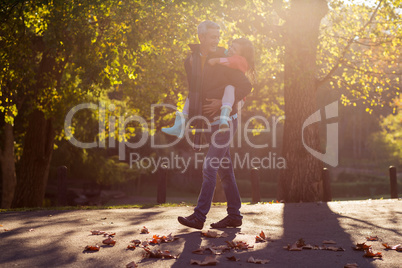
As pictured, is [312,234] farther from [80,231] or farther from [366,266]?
[80,231]

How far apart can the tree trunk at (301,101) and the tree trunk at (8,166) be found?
38.7ft

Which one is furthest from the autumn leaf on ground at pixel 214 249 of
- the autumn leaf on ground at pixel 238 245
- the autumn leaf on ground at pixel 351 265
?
the autumn leaf on ground at pixel 351 265

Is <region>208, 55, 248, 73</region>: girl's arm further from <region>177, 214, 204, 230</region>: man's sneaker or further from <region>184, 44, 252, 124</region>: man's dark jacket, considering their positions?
<region>177, 214, 204, 230</region>: man's sneaker

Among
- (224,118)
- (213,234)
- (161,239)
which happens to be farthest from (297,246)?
(224,118)

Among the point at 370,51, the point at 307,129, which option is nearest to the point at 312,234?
the point at 307,129

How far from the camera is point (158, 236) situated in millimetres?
5363

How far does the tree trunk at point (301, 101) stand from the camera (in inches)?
472

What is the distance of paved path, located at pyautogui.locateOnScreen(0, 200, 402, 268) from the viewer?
4457 mm

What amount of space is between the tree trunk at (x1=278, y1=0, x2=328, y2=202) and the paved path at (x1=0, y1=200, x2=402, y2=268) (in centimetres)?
341

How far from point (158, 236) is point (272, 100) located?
17.9m

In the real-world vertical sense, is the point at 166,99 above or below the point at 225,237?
above

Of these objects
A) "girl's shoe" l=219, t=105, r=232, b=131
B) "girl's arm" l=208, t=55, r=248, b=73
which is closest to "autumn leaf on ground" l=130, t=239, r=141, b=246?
"girl's shoe" l=219, t=105, r=232, b=131

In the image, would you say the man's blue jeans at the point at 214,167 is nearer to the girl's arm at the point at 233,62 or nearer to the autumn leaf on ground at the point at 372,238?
the girl's arm at the point at 233,62

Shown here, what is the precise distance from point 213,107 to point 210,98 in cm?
12
